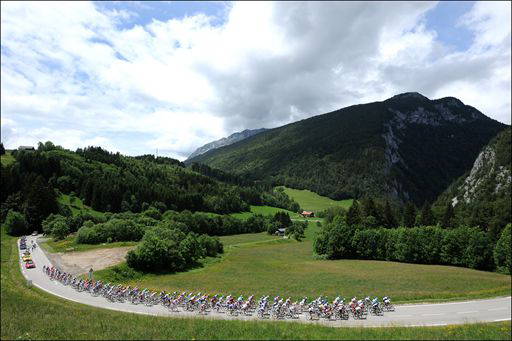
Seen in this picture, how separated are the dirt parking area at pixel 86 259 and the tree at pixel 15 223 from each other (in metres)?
26.6

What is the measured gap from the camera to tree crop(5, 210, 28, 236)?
8471cm

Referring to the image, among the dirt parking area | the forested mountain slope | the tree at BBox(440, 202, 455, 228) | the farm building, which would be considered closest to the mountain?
the tree at BBox(440, 202, 455, 228)

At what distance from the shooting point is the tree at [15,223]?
8471cm

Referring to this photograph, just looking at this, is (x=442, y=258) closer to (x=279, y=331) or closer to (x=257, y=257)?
(x=257, y=257)

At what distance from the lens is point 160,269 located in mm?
60656

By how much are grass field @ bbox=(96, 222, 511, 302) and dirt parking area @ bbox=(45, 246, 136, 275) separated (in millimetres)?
5719

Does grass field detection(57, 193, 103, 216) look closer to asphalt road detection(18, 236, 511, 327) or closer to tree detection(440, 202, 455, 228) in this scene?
asphalt road detection(18, 236, 511, 327)

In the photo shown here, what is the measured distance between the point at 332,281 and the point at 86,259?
47.3 m

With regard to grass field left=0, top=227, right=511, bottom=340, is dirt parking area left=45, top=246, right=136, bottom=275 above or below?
below

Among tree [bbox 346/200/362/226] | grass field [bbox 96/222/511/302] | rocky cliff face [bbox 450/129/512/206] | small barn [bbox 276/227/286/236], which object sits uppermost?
rocky cliff face [bbox 450/129/512/206]

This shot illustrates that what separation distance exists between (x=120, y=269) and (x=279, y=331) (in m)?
47.0

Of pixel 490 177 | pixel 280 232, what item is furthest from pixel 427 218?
pixel 490 177

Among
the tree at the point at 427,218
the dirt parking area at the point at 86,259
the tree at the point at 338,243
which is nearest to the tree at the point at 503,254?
A: the tree at the point at 338,243

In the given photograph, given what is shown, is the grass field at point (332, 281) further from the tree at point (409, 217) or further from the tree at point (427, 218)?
the tree at point (409, 217)
